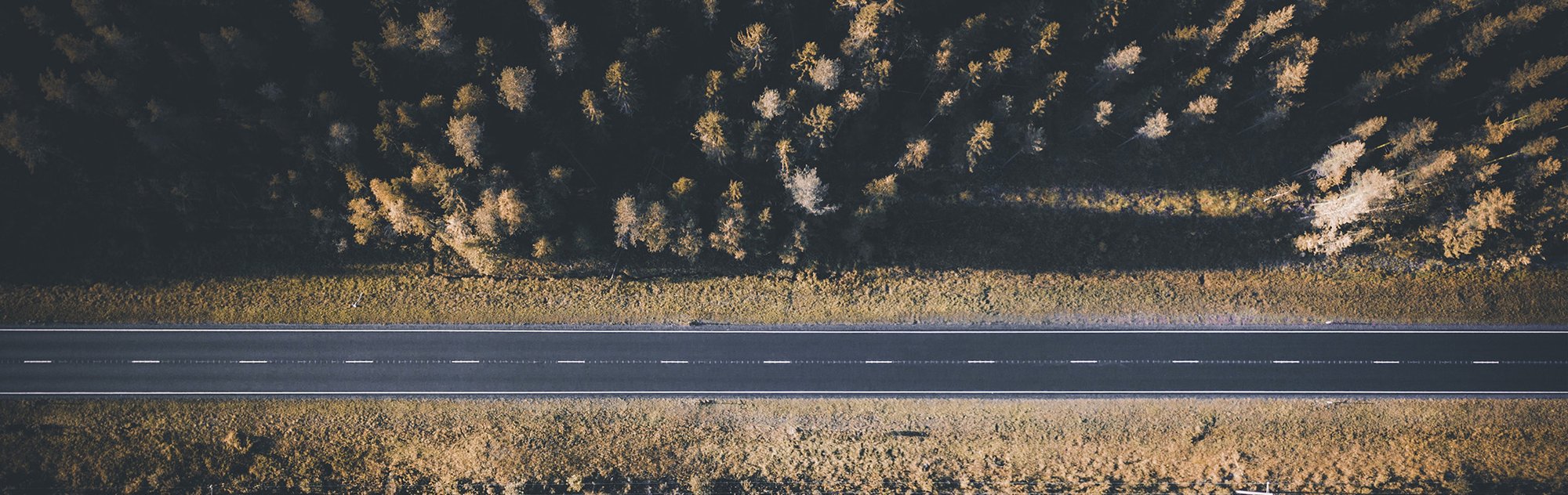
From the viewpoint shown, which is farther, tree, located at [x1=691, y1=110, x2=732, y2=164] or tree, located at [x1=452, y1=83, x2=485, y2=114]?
tree, located at [x1=691, y1=110, x2=732, y2=164]

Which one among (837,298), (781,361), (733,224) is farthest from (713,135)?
(781,361)

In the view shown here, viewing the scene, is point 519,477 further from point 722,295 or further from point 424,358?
point 722,295

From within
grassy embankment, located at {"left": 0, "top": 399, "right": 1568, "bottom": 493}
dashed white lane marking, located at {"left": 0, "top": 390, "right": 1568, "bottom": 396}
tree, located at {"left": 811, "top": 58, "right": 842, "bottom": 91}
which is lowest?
grassy embankment, located at {"left": 0, "top": 399, "right": 1568, "bottom": 493}

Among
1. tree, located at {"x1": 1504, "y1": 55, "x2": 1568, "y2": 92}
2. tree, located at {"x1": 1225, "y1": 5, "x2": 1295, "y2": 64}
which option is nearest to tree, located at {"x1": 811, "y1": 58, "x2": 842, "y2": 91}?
tree, located at {"x1": 1225, "y1": 5, "x2": 1295, "y2": 64}

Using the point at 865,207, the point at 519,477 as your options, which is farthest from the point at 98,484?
the point at 865,207

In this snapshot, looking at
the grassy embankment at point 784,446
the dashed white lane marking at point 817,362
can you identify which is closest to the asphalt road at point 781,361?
the dashed white lane marking at point 817,362

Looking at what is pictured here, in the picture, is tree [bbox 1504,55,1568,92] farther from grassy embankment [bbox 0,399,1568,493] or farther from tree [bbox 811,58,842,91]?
tree [bbox 811,58,842,91]

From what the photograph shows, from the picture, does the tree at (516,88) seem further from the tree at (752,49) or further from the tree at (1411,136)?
the tree at (1411,136)
